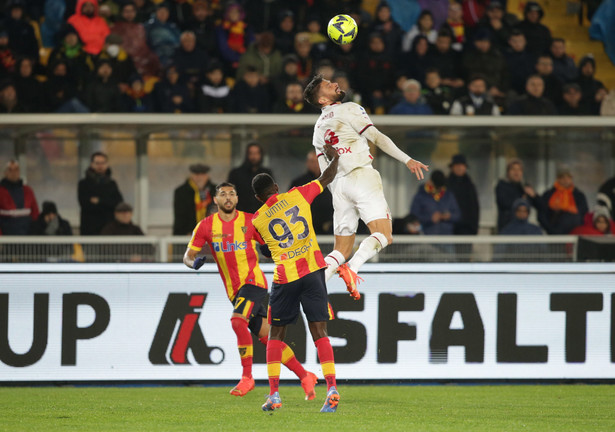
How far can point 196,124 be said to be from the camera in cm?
1220

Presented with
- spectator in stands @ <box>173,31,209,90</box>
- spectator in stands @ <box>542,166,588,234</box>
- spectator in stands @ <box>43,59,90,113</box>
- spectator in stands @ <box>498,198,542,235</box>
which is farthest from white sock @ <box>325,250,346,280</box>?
spectator in stands @ <box>173,31,209,90</box>

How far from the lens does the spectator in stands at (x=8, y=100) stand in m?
12.2

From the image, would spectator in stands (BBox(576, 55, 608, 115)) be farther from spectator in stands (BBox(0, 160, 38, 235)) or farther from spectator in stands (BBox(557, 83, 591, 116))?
spectator in stands (BBox(0, 160, 38, 235))

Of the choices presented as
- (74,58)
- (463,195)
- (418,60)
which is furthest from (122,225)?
(418,60)

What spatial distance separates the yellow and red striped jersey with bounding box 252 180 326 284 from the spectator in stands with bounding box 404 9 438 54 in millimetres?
7309

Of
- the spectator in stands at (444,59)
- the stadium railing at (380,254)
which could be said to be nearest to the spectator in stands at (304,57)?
the spectator in stands at (444,59)

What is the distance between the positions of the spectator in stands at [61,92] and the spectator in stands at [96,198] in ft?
3.82

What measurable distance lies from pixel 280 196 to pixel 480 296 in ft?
11.0

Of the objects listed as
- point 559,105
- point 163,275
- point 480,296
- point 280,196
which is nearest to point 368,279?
point 480,296

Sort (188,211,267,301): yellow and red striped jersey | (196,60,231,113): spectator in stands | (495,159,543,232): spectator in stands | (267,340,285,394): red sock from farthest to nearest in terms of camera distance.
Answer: (196,60,231,113): spectator in stands, (495,159,543,232): spectator in stands, (188,211,267,301): yellow and red striped jersey, (267,340,285,394): red sock

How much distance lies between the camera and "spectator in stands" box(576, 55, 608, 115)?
13773 millimetres

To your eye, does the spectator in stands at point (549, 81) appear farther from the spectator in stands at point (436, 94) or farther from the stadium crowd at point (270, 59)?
the spectator in stands at point (436, 94)

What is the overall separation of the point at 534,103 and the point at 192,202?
4.85 m

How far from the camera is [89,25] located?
1379 cm
